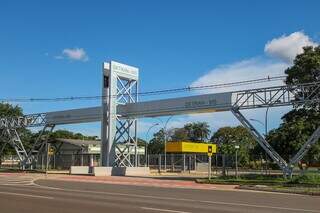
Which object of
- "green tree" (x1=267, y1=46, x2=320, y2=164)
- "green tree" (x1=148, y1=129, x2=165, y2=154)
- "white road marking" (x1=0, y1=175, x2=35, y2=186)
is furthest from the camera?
"green tree" (x1=148, y1=129, x2=165, y2=154)

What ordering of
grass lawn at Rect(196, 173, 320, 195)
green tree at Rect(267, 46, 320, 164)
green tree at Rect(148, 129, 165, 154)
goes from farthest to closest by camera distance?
green tree at Rect(148, 129, 165, 154) → green tree at Rect(267, 46, 320, 164) → grass lawn at Rect(196, 173, 320, 195)

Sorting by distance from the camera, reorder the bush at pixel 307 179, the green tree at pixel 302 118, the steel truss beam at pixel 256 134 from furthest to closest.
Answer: the green tree at pixel 302 118
the steel truss beam at pixel 256 134
the bush at pixel 307 179

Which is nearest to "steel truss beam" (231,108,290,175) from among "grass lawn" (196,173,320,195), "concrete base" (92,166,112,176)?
"grass lawn" (196,173,320,195)

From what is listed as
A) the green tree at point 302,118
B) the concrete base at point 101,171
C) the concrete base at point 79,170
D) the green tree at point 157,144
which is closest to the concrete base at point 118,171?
the concrete base at point 101,171

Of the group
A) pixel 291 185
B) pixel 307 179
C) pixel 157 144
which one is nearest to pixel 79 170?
pixel 307 179

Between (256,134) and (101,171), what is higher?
(256,134)

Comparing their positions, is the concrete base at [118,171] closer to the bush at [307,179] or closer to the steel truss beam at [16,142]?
the steel truss beam at [16,142]

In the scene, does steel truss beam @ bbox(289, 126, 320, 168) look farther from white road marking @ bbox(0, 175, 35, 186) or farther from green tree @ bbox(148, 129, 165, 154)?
green tree @ bbox(148, 129, 165, 154)

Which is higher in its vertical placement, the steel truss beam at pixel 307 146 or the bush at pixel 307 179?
the steel truss beam at pixel 307 146

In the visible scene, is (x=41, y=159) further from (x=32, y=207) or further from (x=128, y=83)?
(x=32, y=207)

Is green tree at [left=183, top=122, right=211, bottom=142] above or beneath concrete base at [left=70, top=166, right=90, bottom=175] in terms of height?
above

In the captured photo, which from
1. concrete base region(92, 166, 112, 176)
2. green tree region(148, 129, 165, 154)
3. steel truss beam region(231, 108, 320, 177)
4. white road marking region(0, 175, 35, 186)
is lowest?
white road marking region(0, 175, 35, 186)

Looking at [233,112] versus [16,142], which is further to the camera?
[16,142]

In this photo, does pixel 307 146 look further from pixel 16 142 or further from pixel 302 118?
pixel 16 142
